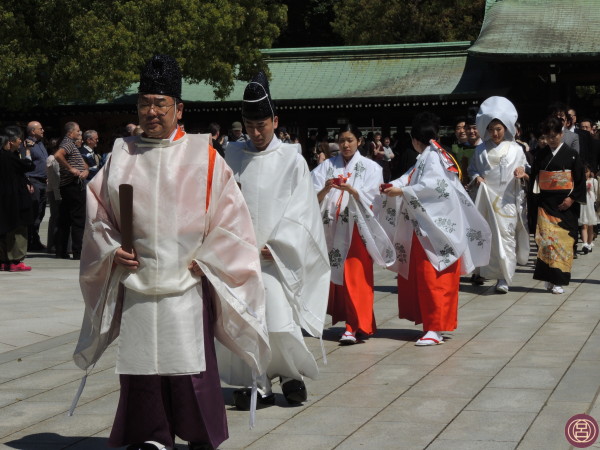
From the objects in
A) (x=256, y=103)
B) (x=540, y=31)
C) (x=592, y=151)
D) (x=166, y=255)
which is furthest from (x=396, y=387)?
(x=540, y=31)

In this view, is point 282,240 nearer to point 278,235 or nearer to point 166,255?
point 278,235

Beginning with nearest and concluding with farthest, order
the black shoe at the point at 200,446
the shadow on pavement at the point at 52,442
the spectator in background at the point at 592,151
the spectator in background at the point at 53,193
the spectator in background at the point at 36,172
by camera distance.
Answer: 1. the black shoe at the point at 200,446
2. the shadow on pavement at the point at 52,442
3. the spectator in background at the point at 53,193
4. the spectator in background at the point at 592,151
5. the spectator in background at the point at 36,172

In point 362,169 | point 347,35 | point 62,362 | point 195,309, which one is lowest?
point 62,362

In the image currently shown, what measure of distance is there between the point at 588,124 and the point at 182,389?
1144cm

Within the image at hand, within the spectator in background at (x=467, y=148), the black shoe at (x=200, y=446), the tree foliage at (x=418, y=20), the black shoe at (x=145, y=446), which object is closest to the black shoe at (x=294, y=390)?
the black shoe at (x=200, y=446)

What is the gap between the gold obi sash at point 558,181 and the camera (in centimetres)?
1077

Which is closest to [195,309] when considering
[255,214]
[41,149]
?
[255,214]

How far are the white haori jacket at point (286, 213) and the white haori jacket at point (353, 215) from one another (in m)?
1.83

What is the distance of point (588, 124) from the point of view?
1520 cm

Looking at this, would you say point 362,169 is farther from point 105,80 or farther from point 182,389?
point 105,80

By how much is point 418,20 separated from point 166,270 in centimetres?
3350

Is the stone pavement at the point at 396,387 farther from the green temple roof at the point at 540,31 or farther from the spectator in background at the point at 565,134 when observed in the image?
the green temple roof at the point at 540,31

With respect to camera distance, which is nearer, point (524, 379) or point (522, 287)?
point (524, 379)

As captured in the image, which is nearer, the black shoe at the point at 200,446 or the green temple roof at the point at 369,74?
the black shoe at the point at 200,446
